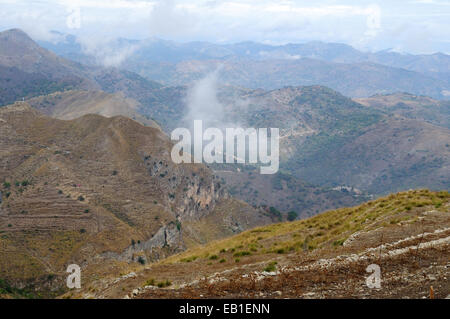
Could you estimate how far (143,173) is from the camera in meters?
88.0

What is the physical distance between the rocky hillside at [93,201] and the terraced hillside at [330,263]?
111ft

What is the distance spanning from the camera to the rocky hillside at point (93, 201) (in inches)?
2040

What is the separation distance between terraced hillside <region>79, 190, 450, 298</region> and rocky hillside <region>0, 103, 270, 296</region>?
3393cm

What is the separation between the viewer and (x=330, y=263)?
1531 cm

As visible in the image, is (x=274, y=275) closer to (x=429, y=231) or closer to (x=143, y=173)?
(x=429, y=231)

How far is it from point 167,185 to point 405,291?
82.5 meters

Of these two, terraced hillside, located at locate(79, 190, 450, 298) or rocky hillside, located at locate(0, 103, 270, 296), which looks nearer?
terraced hillside, located at locate(79, 190, 450, 298)

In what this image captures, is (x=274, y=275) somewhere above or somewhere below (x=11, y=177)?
below

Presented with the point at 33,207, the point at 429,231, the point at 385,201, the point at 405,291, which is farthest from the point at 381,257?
the point at 33,207

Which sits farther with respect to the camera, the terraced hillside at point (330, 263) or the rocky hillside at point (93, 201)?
the rocky hillside at point (93, 201)

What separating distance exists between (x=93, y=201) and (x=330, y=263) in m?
61.0

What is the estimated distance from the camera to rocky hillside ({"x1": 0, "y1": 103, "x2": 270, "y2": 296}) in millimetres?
51812

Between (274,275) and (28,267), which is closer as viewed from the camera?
(274,275)

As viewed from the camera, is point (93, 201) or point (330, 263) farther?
point (93, 201)
